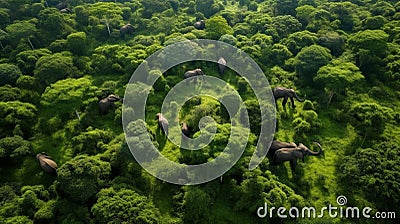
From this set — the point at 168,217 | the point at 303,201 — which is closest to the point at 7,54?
the point at 168,217

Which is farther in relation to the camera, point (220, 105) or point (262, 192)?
point (220, 105)

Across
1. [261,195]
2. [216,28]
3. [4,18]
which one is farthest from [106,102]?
[4,18]

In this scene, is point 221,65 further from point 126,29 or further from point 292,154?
point 126,29

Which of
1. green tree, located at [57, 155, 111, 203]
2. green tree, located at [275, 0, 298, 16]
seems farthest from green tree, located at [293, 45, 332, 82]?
green tree, located at [57, 155, 111, 203]

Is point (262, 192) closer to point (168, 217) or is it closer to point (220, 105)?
point (168, 217)

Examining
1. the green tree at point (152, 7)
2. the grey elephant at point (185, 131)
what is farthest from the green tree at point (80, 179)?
the green tree at point (152, 7)
